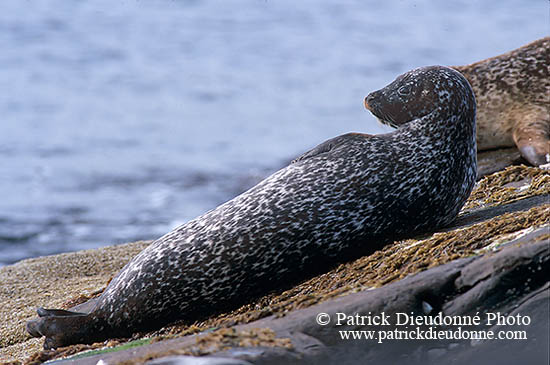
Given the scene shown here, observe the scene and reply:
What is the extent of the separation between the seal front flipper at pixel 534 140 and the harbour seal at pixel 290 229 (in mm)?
2345

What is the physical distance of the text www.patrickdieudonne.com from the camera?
2.73 m

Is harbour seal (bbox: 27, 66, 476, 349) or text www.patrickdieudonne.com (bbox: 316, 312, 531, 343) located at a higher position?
harbour seal (bbox: 27, 66, 476, 349)

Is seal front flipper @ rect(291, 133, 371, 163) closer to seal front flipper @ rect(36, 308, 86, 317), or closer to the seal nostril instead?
the seal nostril

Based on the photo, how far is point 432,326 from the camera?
2.77m

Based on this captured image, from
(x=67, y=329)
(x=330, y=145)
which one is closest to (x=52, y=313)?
(x=67, y=329)

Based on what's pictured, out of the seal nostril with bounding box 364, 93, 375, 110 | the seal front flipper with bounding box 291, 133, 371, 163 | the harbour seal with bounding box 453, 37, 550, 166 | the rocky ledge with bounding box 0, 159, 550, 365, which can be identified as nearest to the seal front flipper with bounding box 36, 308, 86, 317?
the rocky ledge with bounding box 0, 159, 550, 365

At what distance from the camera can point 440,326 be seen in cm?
277

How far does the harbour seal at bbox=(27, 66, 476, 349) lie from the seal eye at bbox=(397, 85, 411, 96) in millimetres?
432

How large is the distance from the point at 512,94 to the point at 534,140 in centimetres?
86

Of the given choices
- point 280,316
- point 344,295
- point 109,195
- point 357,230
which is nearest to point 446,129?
point 357,230

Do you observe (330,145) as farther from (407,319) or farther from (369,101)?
(407,319)

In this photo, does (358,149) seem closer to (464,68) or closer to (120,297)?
(120,297)

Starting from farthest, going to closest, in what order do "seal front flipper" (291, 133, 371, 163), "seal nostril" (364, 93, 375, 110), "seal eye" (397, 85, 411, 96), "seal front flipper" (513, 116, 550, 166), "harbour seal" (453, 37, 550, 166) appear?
"harbour seal" (453, 37, 550, 166)
"seal front flipper" (513, 116, 550, 166)
"seal nostril" (364, 93, 375, 110)
"seal eye" (397, 85, 411, 96)
"seal front flipper" (291, 133, 371, 163)

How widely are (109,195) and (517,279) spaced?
10.6m
